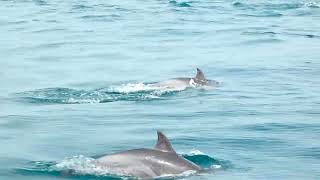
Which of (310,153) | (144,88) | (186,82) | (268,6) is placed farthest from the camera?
(268,6)

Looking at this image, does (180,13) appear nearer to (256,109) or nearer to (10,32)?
(10,32)

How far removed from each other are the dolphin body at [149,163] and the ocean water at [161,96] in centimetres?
21

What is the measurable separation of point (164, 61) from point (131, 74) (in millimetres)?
3293

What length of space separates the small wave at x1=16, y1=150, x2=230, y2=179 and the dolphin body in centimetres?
7

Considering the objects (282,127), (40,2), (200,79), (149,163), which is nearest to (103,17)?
(40,2)

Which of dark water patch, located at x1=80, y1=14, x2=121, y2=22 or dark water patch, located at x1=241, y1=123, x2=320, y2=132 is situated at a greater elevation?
dark water patch, located at x1=80, y1=14, x2=121, y2=22

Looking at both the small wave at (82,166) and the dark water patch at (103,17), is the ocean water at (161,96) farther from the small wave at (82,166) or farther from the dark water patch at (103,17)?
the dark water patch at (103,17)

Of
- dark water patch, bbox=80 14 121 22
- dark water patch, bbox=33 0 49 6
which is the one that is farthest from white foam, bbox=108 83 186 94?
dark water patch, bbox=33 0 49 6

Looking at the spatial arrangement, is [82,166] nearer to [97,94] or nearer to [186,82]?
[97,94]

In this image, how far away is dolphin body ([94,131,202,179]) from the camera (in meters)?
12.3

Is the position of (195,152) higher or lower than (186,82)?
lower

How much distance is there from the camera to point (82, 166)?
42.9 feet

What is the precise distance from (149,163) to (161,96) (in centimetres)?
807

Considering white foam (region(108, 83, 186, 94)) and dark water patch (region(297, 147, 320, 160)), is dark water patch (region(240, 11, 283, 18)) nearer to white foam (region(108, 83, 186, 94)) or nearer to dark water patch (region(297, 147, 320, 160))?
white foam (region(108, 83, 186, 94))
